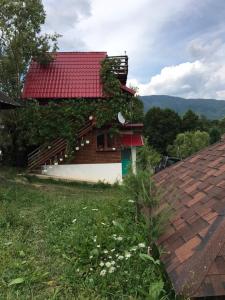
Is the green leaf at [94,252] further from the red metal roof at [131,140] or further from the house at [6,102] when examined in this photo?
the red metal roof at [131,140]

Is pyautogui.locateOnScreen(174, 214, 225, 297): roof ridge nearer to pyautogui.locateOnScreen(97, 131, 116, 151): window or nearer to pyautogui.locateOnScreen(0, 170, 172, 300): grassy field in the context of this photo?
pyautogui.locateOnScreen(0, 170, 172, 300): grassy field

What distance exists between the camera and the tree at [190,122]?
5566cm

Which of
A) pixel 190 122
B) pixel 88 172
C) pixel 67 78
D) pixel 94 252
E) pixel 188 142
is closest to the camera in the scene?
pixel 94 252

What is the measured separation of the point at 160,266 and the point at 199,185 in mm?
1315

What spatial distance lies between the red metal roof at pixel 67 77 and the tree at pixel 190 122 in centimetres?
3413

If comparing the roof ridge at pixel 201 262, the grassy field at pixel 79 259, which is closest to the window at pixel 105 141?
the grassy field at pixel 79 259

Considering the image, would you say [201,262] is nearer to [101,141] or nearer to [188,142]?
[101,141]

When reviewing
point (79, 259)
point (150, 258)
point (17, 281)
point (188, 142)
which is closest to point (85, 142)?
point (79, 259)

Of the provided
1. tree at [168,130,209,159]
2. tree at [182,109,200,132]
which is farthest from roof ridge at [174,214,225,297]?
tree at [182,109,200,132]

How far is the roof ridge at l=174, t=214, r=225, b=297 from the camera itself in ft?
8.83

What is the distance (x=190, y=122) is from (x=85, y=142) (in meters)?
38.8

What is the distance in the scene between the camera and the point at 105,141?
2023 cm

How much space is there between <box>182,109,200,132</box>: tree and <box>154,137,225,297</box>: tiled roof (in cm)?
5110

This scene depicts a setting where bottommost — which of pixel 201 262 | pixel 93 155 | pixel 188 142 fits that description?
pixel 188 142
